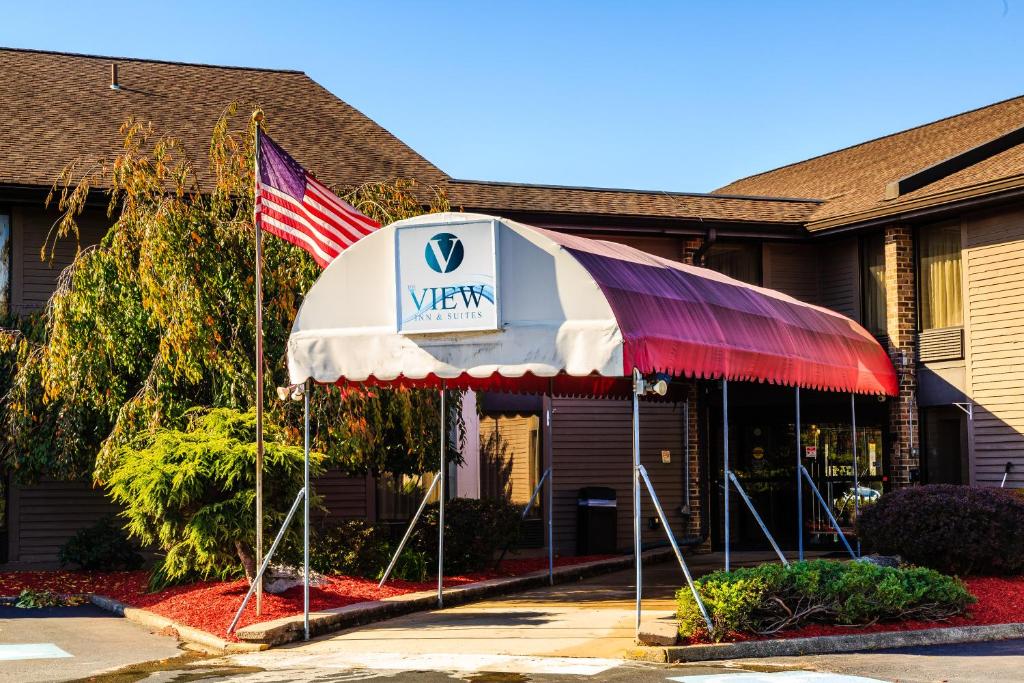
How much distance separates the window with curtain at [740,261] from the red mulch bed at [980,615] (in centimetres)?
921

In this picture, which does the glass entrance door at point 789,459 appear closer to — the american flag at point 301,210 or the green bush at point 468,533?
the green bush at point 468,533

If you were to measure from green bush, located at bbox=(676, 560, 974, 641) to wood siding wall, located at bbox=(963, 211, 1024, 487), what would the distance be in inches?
284

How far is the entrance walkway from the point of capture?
38.5 ft

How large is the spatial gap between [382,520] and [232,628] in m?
8.28

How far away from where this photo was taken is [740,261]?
23.4 m

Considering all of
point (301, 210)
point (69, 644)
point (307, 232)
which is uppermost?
point (301, 210)

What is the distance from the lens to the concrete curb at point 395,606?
41.9 ft

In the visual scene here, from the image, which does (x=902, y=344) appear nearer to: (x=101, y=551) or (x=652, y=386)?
(x=652, y=386)

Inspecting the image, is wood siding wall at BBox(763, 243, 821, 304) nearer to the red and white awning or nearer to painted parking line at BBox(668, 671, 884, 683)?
the red and white awning

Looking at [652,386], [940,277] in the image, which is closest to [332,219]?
[652,386]

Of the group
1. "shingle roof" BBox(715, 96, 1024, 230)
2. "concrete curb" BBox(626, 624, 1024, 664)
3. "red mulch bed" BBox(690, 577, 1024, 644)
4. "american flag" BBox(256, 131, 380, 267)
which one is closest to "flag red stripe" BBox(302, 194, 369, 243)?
"american flag" BBox(256, 131, 380, 267)

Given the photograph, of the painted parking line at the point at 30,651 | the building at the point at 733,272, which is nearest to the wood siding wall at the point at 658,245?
the building at the point at 733,272

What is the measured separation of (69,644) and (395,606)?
355 cm

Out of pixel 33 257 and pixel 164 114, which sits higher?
pixel 164 114
